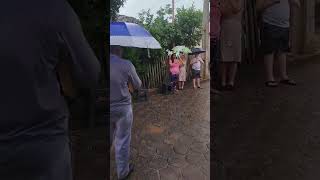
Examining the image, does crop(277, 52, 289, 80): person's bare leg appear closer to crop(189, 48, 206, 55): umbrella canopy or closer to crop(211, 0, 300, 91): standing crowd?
crop(211, 0, 300, 91): standing crowd

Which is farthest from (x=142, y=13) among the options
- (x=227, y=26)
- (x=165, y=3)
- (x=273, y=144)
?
(x=273, y=144)

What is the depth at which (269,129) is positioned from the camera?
2686mm

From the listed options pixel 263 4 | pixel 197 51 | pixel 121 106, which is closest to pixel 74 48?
pixel 121 106

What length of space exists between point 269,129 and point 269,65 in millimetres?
375

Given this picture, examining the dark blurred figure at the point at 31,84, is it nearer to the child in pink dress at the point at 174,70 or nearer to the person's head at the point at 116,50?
the person's head at the point at 116,50

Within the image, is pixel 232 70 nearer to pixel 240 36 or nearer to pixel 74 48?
pixel 240 36

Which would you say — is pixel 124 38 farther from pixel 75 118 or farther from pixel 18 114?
pixel 18 114

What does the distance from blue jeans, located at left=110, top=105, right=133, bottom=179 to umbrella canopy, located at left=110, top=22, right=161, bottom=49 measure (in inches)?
14.2

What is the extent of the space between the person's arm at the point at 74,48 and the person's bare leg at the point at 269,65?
1.02m

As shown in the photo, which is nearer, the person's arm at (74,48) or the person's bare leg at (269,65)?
the person's arm at (74,48)

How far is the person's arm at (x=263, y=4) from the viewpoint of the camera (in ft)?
8.58

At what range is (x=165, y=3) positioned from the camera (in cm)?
256

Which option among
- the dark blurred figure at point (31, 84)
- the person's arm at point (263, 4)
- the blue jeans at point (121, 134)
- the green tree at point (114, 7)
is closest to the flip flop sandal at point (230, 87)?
the person's arm at point (263, 4)

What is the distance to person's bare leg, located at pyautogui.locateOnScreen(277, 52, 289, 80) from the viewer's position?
262 cm
